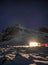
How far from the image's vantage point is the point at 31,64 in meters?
35.5

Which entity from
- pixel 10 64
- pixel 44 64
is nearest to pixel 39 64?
pixel 44 64

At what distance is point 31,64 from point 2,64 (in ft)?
23.4

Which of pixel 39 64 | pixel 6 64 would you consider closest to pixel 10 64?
pixel 6 64

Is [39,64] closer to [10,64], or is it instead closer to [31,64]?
[31,64]

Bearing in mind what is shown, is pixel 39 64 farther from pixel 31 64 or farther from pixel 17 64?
pixel 17 64

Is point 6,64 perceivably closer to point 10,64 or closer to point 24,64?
point 10,64

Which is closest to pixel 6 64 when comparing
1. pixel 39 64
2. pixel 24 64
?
pixel 24 64

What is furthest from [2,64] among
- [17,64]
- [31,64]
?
[31,64]

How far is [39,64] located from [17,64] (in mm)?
5481

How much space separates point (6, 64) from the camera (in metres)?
36.7

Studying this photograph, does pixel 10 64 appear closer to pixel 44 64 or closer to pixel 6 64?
pixel 6 64

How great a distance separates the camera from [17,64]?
36.7 meters

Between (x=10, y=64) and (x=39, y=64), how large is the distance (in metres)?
6.99

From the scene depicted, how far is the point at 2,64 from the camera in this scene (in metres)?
36.6
